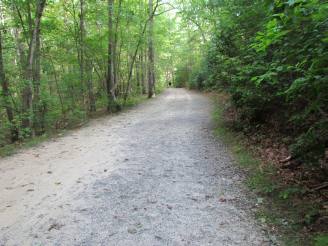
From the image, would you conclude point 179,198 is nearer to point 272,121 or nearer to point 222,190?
point 222,190

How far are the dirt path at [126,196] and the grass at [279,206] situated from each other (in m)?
0.23

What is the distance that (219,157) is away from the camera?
590 cm

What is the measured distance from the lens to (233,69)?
22.7 feet

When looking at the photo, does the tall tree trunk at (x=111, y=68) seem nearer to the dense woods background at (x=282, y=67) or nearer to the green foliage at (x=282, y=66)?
the dense woods background at (x=282, y=67)

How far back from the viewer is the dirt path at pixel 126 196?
307cm

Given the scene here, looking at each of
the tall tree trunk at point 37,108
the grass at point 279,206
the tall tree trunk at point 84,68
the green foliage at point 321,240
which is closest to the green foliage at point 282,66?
the grass at point 279,206

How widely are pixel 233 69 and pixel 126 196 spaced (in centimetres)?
462

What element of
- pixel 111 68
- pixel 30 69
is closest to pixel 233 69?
pixel 30 69

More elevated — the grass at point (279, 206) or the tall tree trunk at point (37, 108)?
the tall tree trunk at point (37, 108)

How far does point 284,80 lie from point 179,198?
282cm

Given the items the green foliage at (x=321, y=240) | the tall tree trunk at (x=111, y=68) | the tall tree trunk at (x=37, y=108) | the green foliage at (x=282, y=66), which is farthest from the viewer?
the tall tree trunk at (x=111, y=68)

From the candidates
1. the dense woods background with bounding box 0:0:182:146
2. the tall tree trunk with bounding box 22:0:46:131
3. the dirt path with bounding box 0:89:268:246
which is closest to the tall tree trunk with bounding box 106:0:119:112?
the dense woods background with bounding box 0:0:182:146

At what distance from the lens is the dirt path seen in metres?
3.07

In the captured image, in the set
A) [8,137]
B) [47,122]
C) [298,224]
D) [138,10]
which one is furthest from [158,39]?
[298,224]
